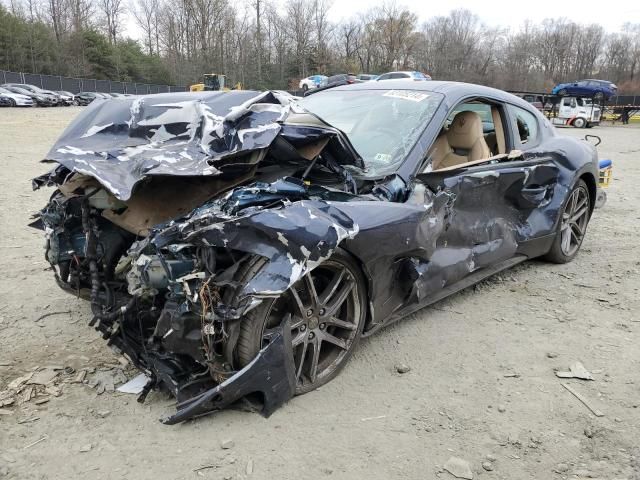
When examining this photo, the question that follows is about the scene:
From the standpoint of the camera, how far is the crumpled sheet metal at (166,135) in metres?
2.66

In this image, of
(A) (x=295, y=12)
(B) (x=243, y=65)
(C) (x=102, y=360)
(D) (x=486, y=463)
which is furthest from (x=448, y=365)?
(A) (x=295, y=12)

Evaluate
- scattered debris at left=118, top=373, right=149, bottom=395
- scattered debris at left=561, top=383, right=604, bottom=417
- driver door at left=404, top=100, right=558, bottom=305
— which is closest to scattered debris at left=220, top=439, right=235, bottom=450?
scattered debris at left=118, top=373, right=149, bottom=395

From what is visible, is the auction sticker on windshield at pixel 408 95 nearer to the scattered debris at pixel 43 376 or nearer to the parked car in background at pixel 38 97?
Answer: the scattered debris at pixel 43 376

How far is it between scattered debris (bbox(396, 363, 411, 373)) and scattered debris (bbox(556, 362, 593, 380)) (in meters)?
0.90

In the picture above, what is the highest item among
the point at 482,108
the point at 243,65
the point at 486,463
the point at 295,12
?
the point at 295,12

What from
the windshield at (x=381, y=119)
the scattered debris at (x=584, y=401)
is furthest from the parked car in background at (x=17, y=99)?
the scattered debris at (x=584, y=401)

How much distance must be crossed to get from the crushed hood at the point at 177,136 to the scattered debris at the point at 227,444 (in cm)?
121

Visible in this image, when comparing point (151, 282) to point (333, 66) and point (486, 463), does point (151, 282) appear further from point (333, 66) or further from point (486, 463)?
point (333, 66)

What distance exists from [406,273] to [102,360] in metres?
1.88

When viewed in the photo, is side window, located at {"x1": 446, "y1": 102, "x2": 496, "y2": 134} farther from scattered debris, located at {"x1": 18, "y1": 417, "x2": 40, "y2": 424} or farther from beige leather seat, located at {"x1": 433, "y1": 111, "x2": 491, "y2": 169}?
scattered debris, located at {"x1": 18, "y1": 417, "x2": 40, "y2": 424}

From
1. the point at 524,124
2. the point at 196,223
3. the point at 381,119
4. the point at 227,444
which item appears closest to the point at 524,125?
the point at 524,124

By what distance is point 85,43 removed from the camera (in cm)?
5725

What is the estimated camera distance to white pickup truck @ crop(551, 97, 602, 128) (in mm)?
29094

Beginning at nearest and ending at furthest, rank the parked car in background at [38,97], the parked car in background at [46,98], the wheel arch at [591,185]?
the wheel arch at [591,185] < the parked car in background at [38,97] < the parked car in background at [46,98]
